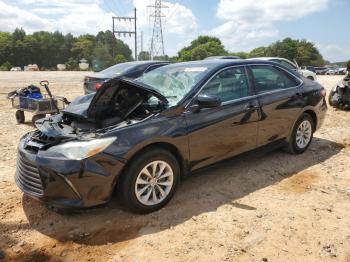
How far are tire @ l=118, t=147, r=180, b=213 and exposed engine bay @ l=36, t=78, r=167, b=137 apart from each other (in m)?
0.52

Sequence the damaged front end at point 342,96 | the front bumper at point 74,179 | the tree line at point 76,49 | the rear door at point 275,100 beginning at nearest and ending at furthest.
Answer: the front bumper at point 74,179 → the rear door at point 275,100 → the damaged front end at point 342,96 → the tree line at point 76,49

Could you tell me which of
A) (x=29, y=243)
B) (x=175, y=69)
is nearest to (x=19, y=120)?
(x=175, y=69)

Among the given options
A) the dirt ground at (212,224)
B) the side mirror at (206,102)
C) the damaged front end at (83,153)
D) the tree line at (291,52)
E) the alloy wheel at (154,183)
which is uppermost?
the tree line at (291,52)

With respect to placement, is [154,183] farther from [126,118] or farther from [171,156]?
[126,118]

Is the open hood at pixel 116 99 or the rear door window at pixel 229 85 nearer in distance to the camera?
the open hood at pixel 116 99

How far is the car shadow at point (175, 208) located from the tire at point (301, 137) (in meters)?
0.26

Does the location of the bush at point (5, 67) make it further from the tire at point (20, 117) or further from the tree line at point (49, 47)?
the tire at point (20, 117)

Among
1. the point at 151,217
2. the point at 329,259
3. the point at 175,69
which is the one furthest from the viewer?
the point at 175,69

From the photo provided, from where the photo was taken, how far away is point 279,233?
12.2 ft

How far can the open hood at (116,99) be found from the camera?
172 inches

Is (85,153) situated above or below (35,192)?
above

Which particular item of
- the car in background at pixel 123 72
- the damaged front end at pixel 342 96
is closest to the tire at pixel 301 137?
the damaged front end at pixel 342 96

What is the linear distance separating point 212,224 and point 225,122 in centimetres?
136

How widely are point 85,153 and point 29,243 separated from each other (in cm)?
105
